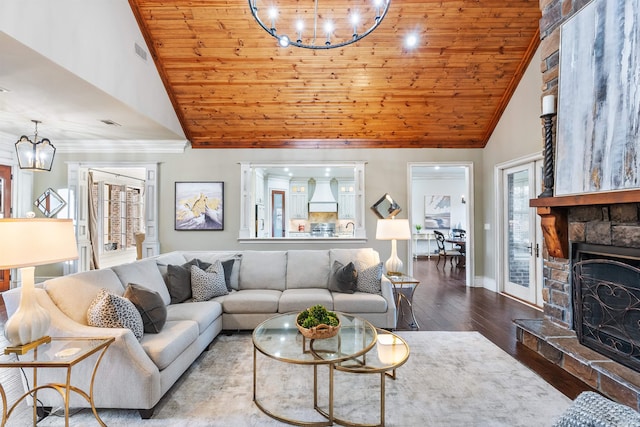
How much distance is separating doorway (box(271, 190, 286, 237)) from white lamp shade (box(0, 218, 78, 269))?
7946 millimetres

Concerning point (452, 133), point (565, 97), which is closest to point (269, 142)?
point (452, 133)

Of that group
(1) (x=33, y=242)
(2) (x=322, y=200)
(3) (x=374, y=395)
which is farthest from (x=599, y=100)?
(2) (x=322, y=200)

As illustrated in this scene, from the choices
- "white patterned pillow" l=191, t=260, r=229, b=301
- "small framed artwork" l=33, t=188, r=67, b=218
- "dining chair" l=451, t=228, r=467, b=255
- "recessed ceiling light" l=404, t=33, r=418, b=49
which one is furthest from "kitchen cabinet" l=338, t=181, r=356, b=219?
"small framed artwork" l=33, t=188, r=67, b=218

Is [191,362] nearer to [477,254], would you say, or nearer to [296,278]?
[296,278]

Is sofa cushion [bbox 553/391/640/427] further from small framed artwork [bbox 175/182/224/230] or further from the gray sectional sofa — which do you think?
small framed artwork [bbox 175/182/224/230]

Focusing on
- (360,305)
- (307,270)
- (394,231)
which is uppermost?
(394,231)

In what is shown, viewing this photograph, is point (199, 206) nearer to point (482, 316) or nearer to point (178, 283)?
point (178, 283)

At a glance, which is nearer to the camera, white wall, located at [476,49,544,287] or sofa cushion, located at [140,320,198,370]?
sofa cushion, located at [140,320,198,370]

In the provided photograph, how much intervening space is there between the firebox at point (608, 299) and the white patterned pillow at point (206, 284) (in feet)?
11.5

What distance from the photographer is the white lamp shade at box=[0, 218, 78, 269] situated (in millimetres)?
1633

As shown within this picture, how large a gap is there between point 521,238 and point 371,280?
2914mm

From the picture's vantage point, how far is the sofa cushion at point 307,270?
153 inches

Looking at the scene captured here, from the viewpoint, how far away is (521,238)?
4910mm

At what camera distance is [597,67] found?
246cm
